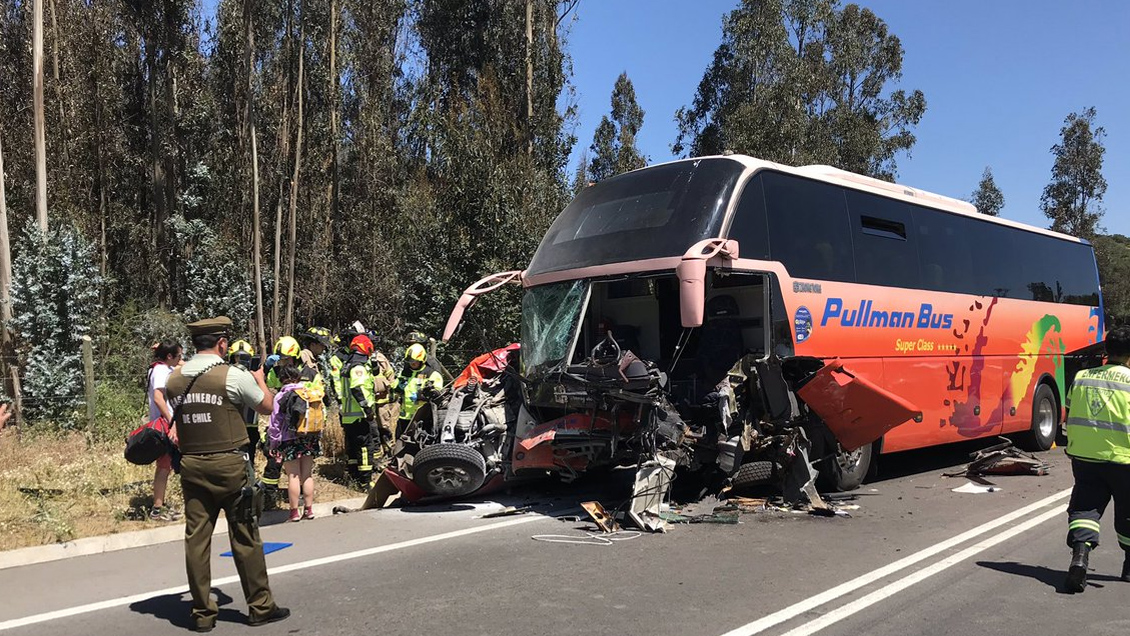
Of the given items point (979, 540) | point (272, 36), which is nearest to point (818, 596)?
point (979, 540)

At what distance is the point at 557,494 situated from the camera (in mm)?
8984

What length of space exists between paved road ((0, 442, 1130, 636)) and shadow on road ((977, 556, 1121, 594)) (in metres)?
0.02

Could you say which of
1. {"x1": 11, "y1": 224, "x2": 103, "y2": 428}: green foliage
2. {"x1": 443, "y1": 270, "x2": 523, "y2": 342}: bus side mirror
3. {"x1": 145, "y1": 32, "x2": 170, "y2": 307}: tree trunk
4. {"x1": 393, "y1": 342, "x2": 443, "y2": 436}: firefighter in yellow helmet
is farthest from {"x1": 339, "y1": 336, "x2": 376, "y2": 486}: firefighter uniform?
{"x1": 145, "y1": 32, "x2": 170, "y2": 307}: tree trunk

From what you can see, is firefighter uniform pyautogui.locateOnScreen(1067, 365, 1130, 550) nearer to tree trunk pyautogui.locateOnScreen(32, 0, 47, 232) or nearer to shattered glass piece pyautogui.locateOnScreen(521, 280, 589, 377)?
shattered glass piece pyautogui.locateOnScreen(521, 280, 589, 377)

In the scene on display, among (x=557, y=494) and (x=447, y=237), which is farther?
(x=447, y=237)

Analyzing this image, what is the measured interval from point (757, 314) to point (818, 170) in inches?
Result: 89.2

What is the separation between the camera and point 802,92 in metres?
30.2

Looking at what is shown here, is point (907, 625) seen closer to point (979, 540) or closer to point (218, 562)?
point (979, 540)

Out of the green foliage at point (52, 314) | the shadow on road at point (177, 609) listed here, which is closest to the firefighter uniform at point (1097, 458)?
the shadow on road at point (177, 609)

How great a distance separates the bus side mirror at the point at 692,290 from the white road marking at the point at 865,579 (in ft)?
8.28

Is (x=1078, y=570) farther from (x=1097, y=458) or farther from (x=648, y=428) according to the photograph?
(x=648, y=428)

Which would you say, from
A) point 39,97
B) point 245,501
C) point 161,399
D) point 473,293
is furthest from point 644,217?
point 39,97

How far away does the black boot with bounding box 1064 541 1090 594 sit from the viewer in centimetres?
519

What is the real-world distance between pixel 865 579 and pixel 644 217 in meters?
4.15
